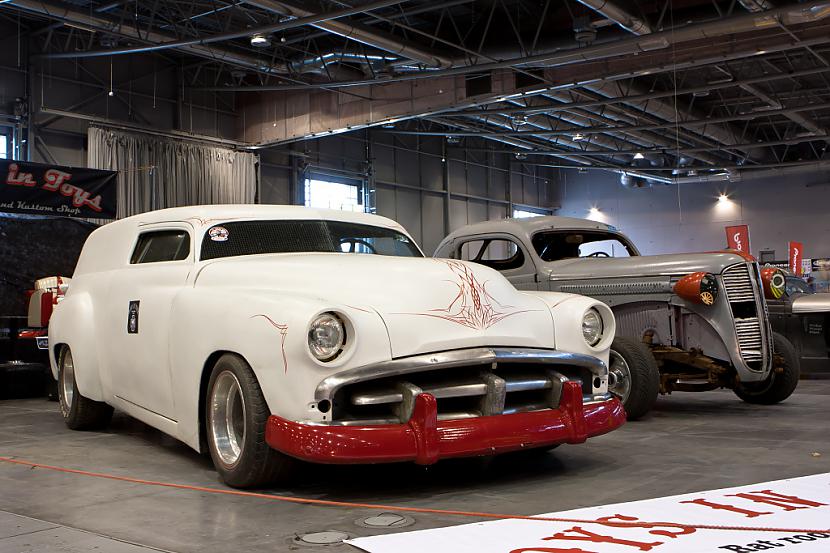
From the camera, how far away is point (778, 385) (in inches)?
331

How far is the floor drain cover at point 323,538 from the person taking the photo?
3193 mm

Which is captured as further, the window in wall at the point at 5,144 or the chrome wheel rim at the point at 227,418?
the window in wall at the point at 5,144

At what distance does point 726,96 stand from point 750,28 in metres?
9.59

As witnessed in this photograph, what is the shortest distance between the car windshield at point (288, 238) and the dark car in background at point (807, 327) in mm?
8459

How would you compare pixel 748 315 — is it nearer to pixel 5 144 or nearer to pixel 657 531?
pixel 657 531

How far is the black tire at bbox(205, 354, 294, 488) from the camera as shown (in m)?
4.00

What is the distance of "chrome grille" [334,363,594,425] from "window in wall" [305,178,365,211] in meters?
19.5

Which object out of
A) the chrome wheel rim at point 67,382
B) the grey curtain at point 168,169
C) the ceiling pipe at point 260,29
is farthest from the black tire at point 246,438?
the grey curtain at point 168,169

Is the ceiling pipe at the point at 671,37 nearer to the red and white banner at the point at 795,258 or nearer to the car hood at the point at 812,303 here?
the car hood at the point at 812,303

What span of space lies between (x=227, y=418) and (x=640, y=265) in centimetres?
473

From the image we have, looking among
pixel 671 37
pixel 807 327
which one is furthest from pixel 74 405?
pixel 671 37

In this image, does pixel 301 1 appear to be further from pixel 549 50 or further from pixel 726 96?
pixel 726 96

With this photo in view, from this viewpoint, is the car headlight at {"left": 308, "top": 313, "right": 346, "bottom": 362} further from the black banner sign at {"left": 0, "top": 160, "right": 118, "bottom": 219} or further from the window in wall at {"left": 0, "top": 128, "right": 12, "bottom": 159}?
the window in wall at {"left": 0, "top": 128, "right": 12, "bottom": 159}

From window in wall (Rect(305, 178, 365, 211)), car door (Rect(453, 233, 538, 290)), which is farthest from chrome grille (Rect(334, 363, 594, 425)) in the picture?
window in wall (Rect(305, 178, 365, 211))
